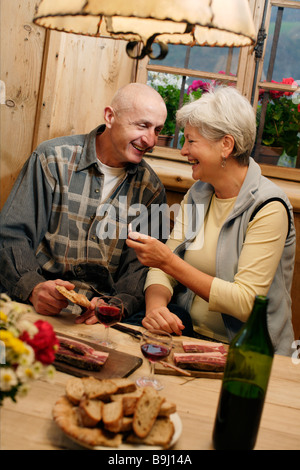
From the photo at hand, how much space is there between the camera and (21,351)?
0.80 metres

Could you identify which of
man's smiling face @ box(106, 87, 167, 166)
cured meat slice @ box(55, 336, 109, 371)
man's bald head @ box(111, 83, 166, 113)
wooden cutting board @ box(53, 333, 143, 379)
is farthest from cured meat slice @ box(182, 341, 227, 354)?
man's bald head @ box(111, 83, 166, 113)

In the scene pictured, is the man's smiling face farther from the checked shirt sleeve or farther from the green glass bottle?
the green glass bottle

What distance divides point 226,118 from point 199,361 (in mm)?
1061

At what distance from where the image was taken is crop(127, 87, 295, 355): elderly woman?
1.85 m

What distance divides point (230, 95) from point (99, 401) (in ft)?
4.71

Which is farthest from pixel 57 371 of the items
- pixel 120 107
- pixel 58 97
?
pixel 58 97

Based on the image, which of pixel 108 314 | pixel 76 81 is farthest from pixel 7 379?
pixel 76 81

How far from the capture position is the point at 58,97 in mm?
2424

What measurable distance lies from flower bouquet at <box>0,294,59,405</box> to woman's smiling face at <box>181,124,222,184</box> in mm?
1333

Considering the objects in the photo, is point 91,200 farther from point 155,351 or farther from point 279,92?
point 279,92

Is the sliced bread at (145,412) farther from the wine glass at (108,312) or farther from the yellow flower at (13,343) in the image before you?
the wine glass at (108,312)

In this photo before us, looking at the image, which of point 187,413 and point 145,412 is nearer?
point 145,412

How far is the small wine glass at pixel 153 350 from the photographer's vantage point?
48.7 inches

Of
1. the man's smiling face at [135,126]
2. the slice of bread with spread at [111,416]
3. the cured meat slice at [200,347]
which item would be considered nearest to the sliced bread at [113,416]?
the slice of bread with spread at [111,416]
